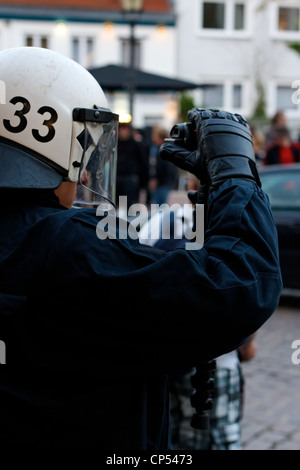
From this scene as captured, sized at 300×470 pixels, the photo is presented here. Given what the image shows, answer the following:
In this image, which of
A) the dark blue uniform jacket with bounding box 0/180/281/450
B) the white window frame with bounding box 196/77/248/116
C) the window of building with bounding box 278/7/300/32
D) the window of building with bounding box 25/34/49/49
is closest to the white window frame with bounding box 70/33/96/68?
the window of building with bounding box 25/34/49/49

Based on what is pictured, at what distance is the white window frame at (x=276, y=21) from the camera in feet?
86.7

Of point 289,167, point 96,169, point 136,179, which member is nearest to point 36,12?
point 136,179

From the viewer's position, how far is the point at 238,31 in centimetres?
2664

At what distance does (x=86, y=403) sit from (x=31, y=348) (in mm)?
153

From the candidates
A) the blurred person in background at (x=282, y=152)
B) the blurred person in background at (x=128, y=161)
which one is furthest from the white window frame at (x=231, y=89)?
the blurred person in background at (x=282, y=152)

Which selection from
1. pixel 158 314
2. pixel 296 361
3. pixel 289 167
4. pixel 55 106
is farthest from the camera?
pixel 289 167

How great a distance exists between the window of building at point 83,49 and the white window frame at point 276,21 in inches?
257

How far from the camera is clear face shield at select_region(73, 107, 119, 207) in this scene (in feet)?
5.55

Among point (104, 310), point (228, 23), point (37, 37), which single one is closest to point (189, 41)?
point (228, 23)

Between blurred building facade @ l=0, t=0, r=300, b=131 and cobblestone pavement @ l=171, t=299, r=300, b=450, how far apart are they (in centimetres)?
1854

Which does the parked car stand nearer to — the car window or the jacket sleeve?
the car window

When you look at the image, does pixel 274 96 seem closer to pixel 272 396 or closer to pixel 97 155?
pixel 272 396

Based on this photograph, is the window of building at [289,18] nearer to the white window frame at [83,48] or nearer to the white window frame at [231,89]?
the white window frame at [231,89]

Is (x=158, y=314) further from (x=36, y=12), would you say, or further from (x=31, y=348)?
(x=36, y=12)
